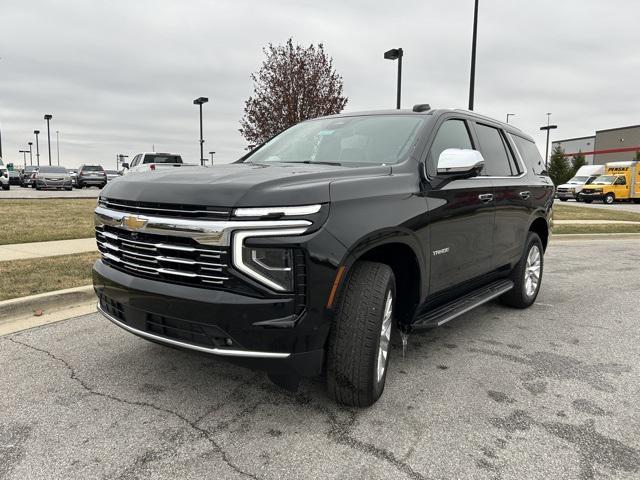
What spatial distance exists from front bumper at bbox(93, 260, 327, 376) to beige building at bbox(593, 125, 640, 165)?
232 feet

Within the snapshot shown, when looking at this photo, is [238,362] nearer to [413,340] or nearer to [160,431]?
[160,431]

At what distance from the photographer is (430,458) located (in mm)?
2568

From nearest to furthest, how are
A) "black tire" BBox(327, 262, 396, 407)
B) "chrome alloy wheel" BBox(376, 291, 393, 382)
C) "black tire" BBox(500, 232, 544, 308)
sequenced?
"black tire" BBox(327, 262, 396, 407) → "chrome alloy wheel" BBox(376, 291, 393, 382) → "black tire" BBox(500, 232, 544, 308)

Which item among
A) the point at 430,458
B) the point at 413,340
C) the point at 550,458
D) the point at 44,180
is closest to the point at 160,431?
the point at 430,458

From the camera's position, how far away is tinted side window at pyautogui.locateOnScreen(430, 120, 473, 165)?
378 centimetres

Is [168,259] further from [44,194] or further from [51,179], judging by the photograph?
[51,179]

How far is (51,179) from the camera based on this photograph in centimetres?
2894

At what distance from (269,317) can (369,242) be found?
726mm

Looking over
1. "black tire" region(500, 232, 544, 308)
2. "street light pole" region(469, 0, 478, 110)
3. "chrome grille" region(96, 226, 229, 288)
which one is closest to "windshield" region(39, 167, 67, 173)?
"street light pole" region(469, 0, 478, 110)

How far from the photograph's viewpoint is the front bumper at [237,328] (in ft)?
8.26

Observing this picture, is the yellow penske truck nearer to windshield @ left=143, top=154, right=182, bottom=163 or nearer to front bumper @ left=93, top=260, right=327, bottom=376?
windshield @ left=143, top=154, right=182, bottom=163

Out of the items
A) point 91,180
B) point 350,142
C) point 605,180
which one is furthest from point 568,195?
point 350,142

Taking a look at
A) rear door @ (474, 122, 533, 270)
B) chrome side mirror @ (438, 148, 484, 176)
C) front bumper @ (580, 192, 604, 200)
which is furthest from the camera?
front bumper @ (580, 192, 604, 200)

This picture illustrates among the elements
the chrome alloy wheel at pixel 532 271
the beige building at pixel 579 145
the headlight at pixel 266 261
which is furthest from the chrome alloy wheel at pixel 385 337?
the beige building at pixel 579 145
